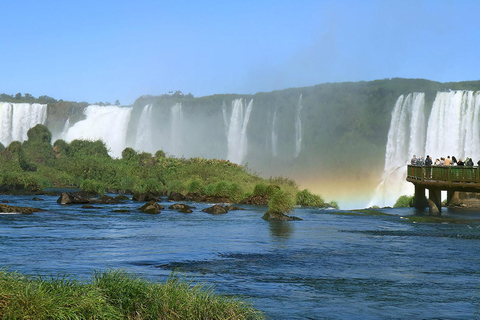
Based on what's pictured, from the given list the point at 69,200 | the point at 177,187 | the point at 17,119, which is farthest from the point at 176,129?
the point at 69,200

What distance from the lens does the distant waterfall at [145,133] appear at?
10618cm

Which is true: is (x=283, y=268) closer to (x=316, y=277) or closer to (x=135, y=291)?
(x=316, y=277)

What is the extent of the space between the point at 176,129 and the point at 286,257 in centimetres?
8851

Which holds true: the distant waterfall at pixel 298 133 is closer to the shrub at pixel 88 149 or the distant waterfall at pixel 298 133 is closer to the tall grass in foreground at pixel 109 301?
the shrub at pixel 88 149

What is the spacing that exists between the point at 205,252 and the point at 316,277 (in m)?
5.55

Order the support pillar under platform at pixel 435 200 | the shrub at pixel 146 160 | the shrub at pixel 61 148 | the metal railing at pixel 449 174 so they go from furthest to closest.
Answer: the shrub at pixel 61 148
the shrub at pixel 146 160
the support pillar under platform at pixel 435 200
the metal railing at pixel 449 174

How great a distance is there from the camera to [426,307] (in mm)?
14406

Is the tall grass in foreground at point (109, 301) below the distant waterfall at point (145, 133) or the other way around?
below

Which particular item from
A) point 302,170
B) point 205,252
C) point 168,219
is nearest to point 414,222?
point 168,219

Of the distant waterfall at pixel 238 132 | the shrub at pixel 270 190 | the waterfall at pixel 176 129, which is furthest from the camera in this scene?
the waterfall at pixel 176 129

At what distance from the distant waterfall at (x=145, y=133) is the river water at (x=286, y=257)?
69.9 metres

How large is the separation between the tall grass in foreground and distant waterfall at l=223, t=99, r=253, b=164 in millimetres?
84805

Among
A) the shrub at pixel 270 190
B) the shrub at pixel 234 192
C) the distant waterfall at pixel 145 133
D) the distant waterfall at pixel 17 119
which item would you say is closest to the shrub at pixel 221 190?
the shrub at pixel 234 192

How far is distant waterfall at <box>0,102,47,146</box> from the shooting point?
10344 cm
